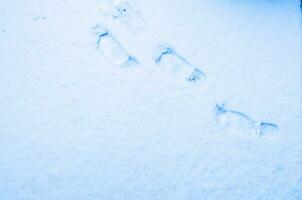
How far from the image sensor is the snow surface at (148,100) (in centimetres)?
79

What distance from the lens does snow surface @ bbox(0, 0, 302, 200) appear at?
0.79 meters

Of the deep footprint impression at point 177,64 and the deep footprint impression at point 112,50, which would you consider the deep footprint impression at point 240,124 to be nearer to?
the deep footprint impression at point 177,64

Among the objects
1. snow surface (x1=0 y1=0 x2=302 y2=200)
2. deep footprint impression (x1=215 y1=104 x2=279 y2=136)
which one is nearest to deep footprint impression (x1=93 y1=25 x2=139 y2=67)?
snow surface (x1=0 y1=0 x2=302 y2=200)

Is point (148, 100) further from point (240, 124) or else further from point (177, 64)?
point (240, 124)

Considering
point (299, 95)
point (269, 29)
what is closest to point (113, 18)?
point (269, 29)

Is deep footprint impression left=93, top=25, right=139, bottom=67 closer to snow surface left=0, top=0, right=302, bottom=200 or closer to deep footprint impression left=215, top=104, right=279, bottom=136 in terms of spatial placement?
snow surface left=0, top=0, right=302, bottom=200

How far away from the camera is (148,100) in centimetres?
87

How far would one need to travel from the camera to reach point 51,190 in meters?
0.77

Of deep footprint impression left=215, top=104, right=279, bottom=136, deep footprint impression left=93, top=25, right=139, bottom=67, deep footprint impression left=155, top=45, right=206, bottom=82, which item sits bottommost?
deep footprint impression left=215, top=104, right=279, bottom=136

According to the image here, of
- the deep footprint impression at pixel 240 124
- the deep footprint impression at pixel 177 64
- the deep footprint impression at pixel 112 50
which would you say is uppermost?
the deep footprint impression at pixel 112 50

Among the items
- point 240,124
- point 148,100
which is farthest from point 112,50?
point 240,124

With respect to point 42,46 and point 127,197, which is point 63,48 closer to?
point 42,46

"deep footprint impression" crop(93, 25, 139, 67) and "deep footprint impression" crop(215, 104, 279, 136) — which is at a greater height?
"deep footprint impression" crop(93, 25, 139, 67)

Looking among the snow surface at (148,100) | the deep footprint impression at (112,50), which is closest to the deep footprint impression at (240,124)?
the snow surface at (148,100)
